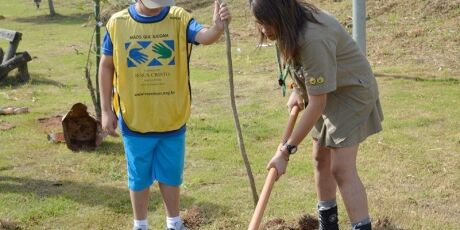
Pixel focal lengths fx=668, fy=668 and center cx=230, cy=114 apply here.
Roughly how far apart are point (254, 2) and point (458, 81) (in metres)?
6.43

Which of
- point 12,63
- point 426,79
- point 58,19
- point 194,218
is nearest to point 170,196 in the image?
point 194,218

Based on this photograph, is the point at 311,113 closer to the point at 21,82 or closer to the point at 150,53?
the point at 150,53

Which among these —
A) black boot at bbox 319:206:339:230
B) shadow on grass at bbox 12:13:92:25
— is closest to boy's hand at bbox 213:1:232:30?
black boot at bbox 319:206:339:230

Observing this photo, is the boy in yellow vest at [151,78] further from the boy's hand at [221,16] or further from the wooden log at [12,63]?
the wooden log at [12,63]

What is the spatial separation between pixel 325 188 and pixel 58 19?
19.8 metres

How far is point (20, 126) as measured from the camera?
304 inches

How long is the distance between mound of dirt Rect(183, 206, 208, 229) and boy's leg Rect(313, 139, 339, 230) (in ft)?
2.84

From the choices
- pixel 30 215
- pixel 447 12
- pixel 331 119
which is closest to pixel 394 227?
pixel 331 119

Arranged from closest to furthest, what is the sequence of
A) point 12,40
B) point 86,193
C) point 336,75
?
point 336,75
point 86,193
point 12,40

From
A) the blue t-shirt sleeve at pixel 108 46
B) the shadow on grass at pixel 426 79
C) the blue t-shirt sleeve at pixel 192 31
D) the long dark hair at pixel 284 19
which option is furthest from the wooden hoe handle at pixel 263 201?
the shadow on grass at pixel 426 79

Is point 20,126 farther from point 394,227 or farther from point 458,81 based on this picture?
point 458,81

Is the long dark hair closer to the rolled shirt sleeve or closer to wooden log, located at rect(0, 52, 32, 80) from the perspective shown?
the rolled shirt sleeve

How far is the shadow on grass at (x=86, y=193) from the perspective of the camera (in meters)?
4.86

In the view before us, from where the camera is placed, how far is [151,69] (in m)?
3.80
